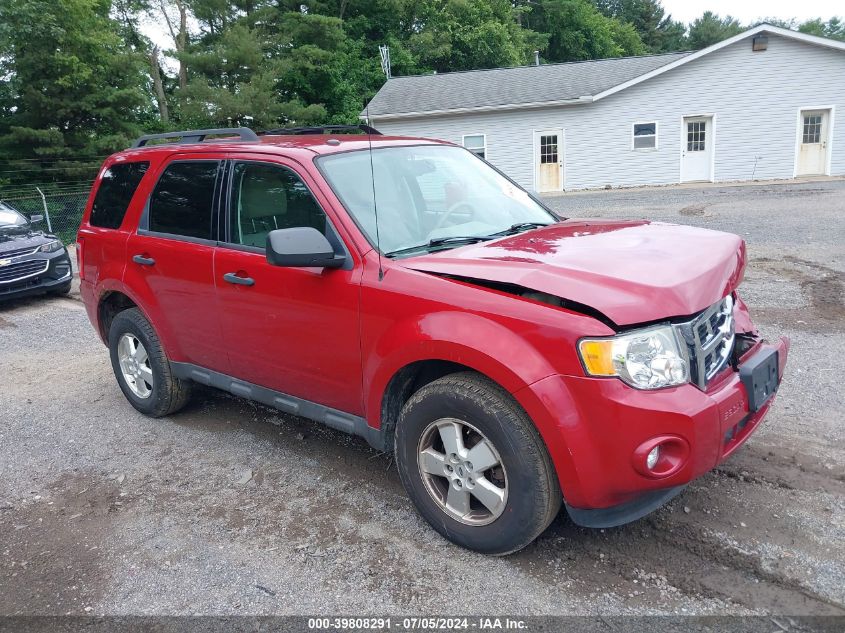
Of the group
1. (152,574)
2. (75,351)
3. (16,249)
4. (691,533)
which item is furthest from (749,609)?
(16,249)

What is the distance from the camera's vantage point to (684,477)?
2775 mm

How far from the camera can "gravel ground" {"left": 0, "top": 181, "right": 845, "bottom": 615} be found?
2959 mm

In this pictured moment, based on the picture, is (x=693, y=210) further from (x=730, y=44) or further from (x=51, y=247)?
(x=51, y=247)

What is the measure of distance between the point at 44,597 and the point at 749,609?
9.90ft

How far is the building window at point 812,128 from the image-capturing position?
2294cm

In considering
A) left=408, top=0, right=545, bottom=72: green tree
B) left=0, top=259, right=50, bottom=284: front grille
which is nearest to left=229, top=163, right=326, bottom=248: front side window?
left=0, top=259, right=50, bottom=284: front grille

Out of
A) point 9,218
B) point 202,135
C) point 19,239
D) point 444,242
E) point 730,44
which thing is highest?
point 730,44

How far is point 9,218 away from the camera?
10797 mm

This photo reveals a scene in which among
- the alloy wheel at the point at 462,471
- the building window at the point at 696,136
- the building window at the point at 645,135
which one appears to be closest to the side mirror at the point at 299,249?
the alloy wheel at the point at 462,471

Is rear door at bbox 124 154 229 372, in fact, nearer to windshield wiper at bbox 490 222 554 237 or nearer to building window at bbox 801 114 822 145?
windshield wiper at bbox 490 222 554 237

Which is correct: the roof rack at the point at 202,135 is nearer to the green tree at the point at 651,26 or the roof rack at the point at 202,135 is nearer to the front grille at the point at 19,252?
the front grille at the point at 19,252

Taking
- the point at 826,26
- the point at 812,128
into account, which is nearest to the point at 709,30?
the point at 826,26

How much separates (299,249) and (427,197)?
1010mm

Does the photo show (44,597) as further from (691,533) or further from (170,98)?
(170,98)
